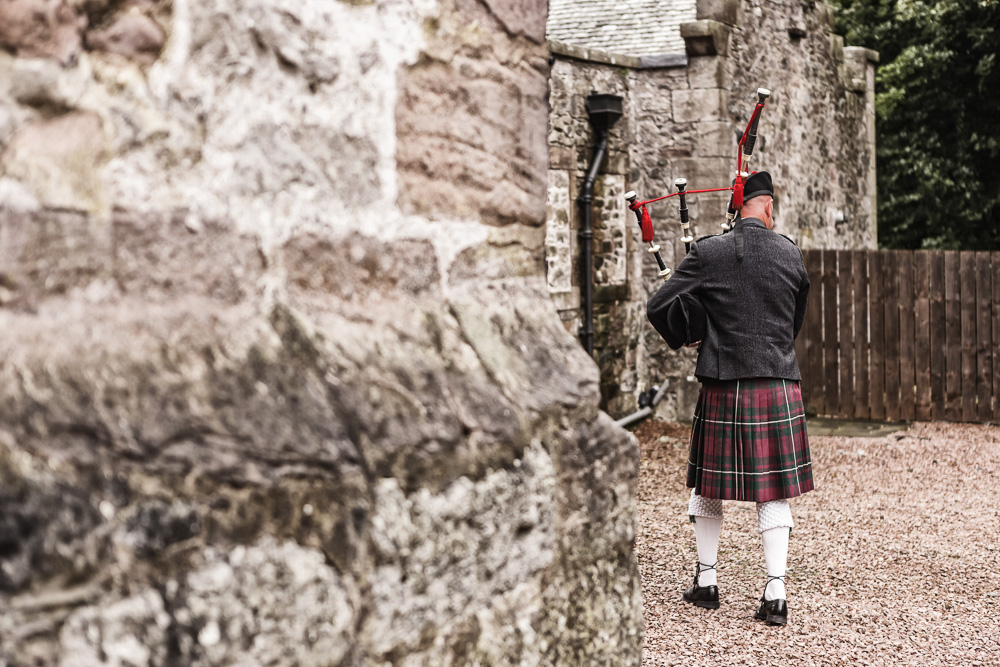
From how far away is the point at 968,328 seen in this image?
10836 mm

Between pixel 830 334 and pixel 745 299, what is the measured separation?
701 centimetres

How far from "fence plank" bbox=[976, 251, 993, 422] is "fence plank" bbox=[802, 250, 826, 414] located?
1.44 metres

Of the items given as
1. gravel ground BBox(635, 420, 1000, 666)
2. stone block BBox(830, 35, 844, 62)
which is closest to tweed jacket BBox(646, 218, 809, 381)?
gravel ground BBox(635, 420, 1000, 666)

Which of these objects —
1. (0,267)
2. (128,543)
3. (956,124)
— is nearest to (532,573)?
(128,543)

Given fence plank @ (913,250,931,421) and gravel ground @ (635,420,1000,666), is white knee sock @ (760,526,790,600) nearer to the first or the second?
gravel ground @ (635,420,1000,666)

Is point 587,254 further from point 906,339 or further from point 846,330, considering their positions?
A: point 906,339

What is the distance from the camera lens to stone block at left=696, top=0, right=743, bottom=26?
10773mm

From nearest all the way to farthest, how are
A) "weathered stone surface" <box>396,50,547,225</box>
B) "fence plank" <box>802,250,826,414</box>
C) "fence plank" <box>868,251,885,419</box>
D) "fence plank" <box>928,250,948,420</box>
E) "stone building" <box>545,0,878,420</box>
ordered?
"weathered stone surface" <box>396,50,547,225</box> < "stone building" <box>545,0,878,420</box> < "fence plank" <box>928,250,948,420</box> < "fence plank" <box>868,251,885,419</box> < "fence plank" <box>802,250,826,414</box>

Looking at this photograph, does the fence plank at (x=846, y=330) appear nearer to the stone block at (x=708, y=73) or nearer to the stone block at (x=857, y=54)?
the stone block at (x=708, y=73)

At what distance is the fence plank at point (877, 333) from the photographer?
36.4 ft

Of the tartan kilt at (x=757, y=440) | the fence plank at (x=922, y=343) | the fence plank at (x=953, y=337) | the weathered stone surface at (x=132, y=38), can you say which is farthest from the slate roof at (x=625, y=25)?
the weathered stone surface at (x=132, y=38)

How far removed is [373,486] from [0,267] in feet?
1.72

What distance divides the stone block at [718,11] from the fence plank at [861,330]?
2575 millimetres

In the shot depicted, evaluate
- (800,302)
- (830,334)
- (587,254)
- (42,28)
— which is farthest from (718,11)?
(42,28)
